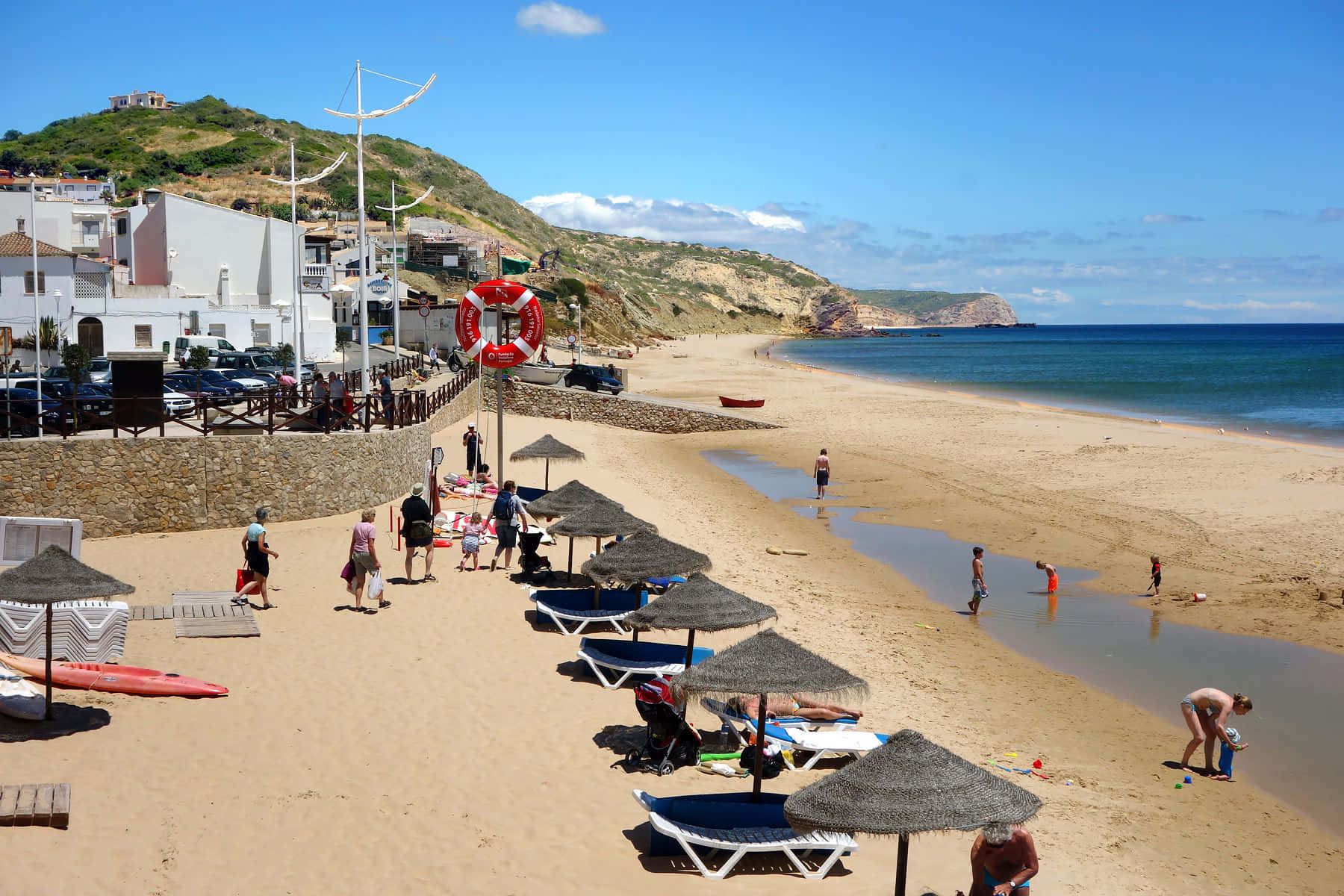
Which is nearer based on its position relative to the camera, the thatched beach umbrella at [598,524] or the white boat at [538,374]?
the thatched beach umbrella at [598,524]

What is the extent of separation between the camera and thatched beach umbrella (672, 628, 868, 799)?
7785 millimetres

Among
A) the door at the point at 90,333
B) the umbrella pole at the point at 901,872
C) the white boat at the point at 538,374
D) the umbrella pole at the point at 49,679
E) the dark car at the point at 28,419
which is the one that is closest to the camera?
the umbrella pole at the point at 901,872

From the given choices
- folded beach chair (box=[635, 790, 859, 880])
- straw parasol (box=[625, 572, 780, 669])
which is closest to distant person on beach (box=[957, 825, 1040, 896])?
folded beach chair (box=[635, 790, 859, 880])

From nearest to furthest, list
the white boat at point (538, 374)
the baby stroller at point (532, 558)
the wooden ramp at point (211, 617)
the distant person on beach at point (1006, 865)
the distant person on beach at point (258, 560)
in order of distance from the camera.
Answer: the distant person on beach at point (1006, 865) < the wooden ramp at point (211, 617) < the distant person on beach at point (258, 560) < the baby stroller at point (532, 558) < the white boat at point (538, 374)

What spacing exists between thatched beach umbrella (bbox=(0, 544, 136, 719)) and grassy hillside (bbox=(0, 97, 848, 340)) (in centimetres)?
6000

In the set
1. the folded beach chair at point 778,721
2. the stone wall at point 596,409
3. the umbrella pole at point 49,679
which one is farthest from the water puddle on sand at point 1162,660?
the stone wall at point 596,409

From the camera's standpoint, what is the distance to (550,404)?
39.0 metres

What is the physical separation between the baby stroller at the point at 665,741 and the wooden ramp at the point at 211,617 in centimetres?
561

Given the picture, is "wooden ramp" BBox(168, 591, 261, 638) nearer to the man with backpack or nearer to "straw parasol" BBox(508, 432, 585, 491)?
the man with backpack

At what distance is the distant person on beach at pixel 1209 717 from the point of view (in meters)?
9.93

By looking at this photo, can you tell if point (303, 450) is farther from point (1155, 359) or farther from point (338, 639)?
point (1155, 359)

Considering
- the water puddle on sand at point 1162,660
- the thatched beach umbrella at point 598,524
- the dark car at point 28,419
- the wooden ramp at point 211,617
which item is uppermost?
the dark car at point 28,419

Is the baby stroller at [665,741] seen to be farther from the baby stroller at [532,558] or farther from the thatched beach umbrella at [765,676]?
the baby stroller at [532,558]

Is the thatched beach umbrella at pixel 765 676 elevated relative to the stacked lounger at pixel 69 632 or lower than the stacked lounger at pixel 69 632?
elevated
